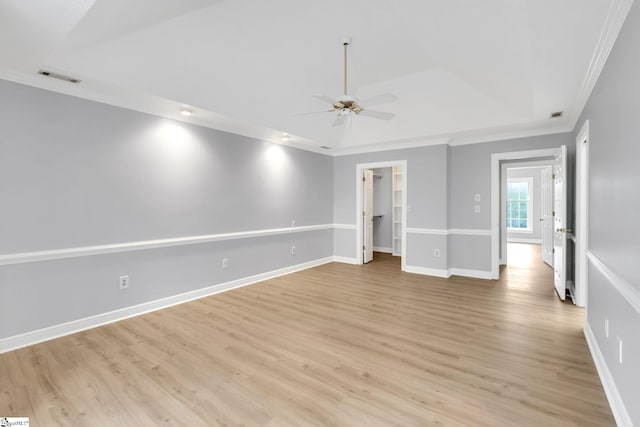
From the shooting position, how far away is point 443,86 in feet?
13.9

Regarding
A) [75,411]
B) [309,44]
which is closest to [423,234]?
[309,44]

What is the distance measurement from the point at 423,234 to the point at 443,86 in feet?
8.40

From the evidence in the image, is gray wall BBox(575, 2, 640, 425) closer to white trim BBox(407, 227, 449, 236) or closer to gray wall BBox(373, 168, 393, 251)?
white trim BBox(407, 227, 449, 236)

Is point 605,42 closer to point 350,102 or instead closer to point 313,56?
point 350,102

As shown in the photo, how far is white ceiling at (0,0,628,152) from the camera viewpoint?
2.03 metres

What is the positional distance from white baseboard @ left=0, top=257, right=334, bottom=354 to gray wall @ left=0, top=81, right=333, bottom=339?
0.07m

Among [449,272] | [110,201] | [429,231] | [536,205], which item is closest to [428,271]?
[449,272]

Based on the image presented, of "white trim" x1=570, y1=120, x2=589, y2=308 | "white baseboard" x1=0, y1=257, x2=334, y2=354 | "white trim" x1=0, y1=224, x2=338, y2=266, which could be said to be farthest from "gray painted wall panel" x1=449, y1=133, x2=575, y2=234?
"white baseboard" x1=0, y1=257, x2=334, y2=354

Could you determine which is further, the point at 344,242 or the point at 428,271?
the point at 344,242

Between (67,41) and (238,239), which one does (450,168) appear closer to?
(238,239)

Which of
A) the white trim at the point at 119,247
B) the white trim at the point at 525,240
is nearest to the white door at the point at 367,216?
the white trim at the point at 119,247

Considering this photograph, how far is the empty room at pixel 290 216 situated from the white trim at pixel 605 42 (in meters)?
0.02

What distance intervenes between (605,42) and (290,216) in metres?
4.54

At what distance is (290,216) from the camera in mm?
5602
